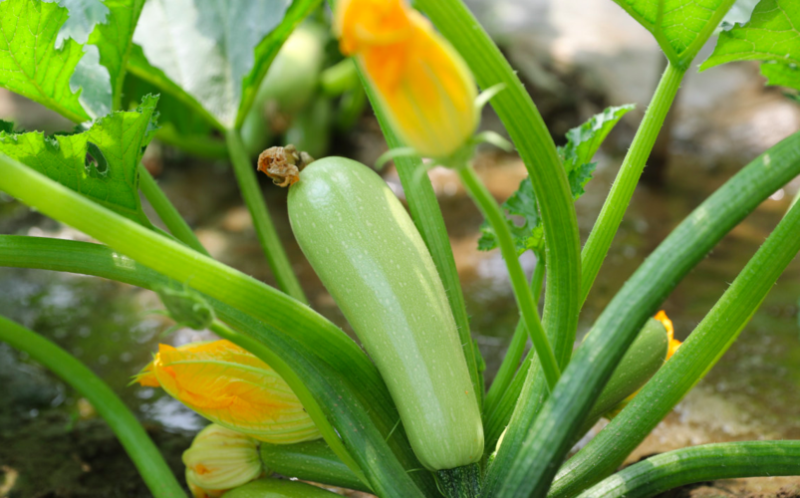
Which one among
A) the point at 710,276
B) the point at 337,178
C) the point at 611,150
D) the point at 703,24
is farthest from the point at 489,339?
the point at 611,150

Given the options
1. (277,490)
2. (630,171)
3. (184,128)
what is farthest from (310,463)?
(184,128)

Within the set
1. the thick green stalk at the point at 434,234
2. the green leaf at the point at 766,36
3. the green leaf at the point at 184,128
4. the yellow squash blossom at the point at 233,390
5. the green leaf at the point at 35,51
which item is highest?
the green leaf at the point at 35,51

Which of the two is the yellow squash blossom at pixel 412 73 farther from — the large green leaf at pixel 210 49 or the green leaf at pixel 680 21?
the large green leaf at pixel 210 49


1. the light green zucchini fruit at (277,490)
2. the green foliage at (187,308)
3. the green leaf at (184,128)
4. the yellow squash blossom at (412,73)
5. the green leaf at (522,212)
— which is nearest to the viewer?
the yellow squash blossom at (412,73)

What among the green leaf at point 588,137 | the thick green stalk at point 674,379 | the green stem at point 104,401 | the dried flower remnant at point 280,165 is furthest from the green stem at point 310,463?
the green leaf at point 588,137

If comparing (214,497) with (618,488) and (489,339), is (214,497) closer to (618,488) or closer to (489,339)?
(618,488)

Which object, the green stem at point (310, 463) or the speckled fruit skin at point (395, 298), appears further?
the green stem at point (310, 463)

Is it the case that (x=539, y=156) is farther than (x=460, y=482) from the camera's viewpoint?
No

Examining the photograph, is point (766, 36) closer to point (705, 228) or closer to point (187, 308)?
point (705, 228)
